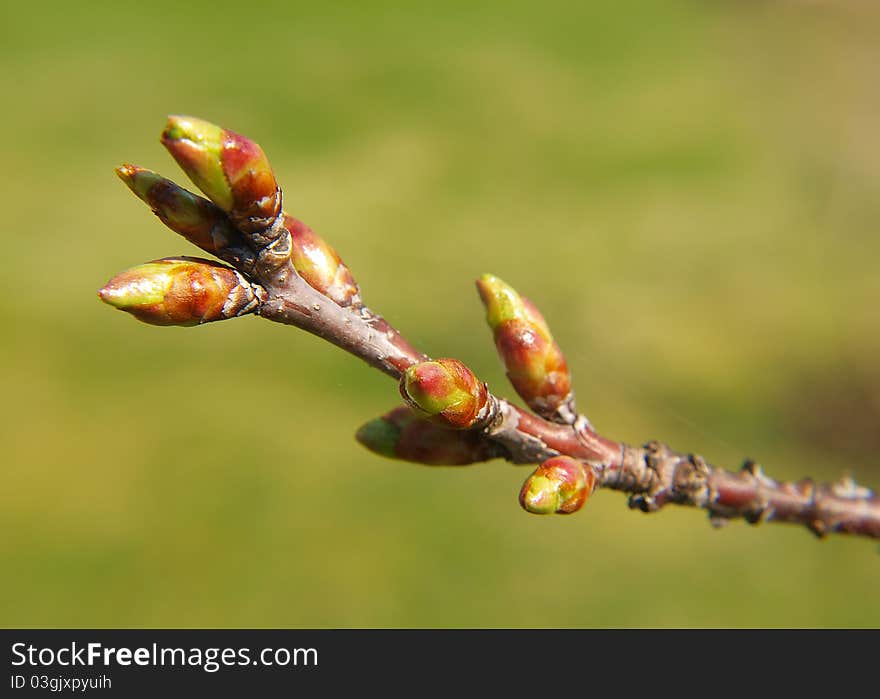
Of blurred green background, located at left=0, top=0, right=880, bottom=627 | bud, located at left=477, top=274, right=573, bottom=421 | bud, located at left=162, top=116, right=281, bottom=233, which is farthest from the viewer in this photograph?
blurred green background, located at left=0, top=0, right=880, bottom=627

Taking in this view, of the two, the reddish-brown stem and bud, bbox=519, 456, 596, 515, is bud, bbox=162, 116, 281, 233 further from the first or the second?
bud, bbox=519, 456, 596, 515

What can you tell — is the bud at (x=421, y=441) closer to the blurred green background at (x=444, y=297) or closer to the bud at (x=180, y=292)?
the bud at (x=180, y=292)

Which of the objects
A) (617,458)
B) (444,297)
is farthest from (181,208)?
(444,297)

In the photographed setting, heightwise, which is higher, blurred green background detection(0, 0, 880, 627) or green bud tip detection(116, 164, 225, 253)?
blurred green background detection(0, 0, 880, 627)

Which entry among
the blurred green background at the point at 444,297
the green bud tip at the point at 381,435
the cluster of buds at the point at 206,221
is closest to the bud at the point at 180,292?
the cluster of buds at the point at 206,221

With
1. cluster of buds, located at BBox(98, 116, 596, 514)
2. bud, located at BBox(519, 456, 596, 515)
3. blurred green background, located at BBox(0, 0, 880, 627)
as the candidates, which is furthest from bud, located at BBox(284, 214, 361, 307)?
blurred green background, located at BBox(0, 0, 880, 627)

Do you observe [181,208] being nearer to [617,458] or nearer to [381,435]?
[381,435]
